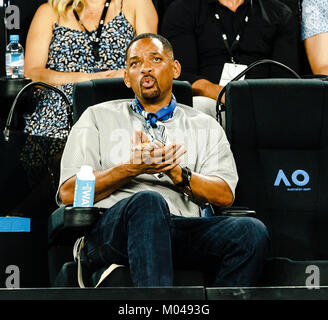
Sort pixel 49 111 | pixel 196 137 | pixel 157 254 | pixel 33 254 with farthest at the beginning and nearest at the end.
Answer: pixel 49 111 → pixel 33 254 → pixel 196 137 → pixel 157 254

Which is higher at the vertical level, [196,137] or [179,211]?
[196,137]

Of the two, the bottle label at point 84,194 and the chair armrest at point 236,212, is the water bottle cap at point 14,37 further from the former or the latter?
the chair armrest at point 236,212

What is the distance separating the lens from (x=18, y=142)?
132 inches

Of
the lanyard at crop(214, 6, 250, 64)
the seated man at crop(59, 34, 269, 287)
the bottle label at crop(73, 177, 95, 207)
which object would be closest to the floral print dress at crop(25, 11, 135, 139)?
the lanyard at crop(214, 6, 250, 64)

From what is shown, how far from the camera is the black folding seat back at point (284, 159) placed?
2912mm

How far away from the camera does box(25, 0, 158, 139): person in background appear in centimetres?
354

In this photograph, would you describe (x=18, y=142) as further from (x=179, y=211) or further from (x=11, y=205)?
(x=179, y=211)

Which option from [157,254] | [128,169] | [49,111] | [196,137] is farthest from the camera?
[49,111]

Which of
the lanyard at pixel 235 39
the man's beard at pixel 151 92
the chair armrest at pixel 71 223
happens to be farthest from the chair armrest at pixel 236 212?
the lanyard at pixel 235 39

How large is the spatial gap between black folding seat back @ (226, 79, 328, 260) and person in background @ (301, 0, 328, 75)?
3.08 ft

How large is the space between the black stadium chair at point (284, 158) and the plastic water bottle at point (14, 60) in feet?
4.35

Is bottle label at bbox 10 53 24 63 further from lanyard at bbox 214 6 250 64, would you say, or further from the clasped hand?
the clasped hand
